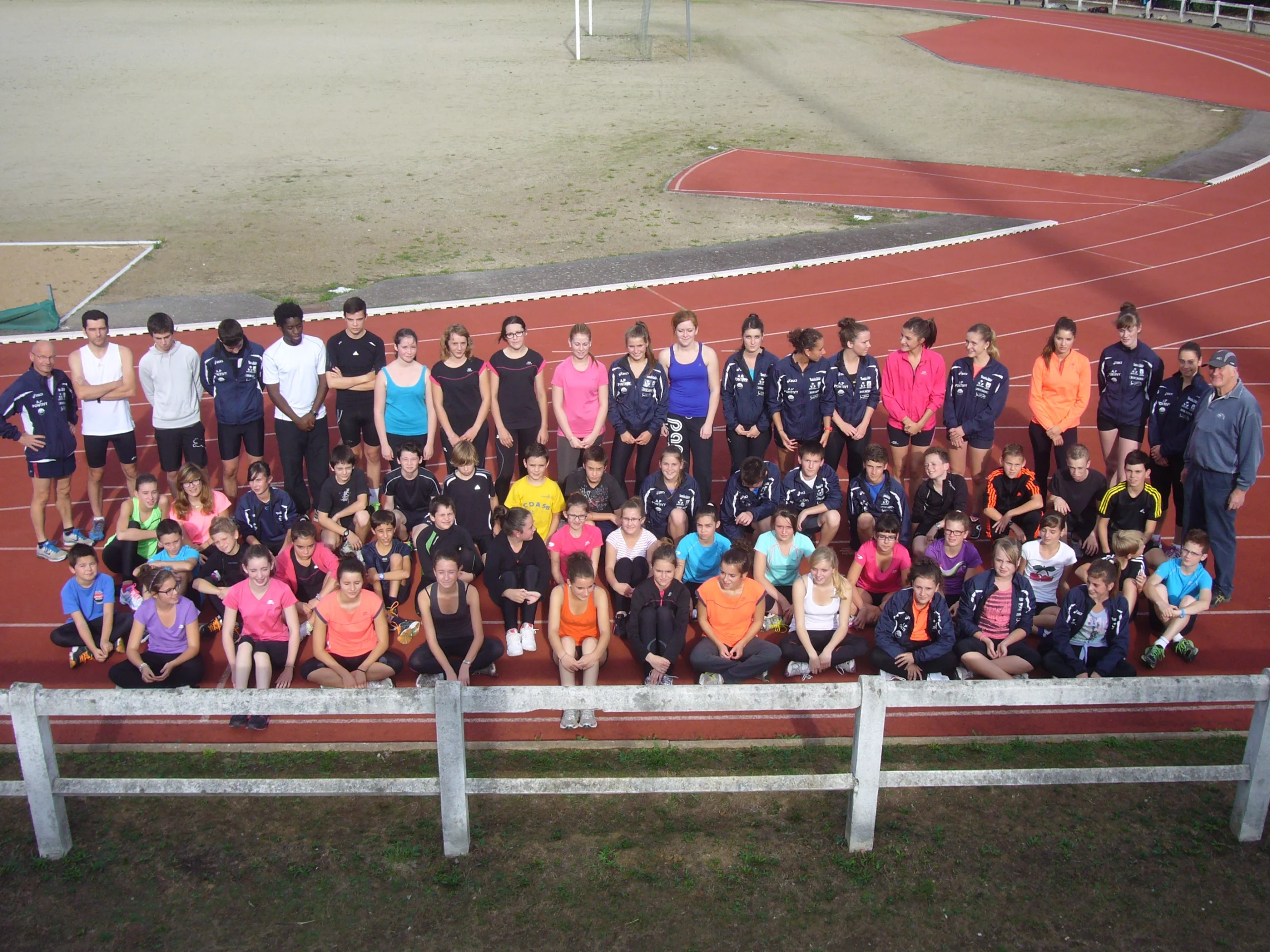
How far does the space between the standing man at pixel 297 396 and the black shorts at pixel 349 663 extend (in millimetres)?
2212

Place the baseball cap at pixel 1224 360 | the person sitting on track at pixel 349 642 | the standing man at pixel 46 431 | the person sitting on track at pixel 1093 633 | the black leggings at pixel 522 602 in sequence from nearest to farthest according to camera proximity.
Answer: the person sitting on track at pixel 1093 633 → the person sitting on track at pixel 349 642 → the baseball cap at pixel 1224 360 → the black leggings at pixel 522 602 → the standing man at pixel 46 431

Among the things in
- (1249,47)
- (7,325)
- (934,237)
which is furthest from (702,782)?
(1249,47)

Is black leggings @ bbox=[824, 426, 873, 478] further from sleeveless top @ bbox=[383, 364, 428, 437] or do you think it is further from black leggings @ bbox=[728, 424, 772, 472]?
sleeveless top @ bbox=[383, 364, 428, 437]

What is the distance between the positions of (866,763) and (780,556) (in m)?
2.99

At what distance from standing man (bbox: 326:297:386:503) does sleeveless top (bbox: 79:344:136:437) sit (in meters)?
1.69

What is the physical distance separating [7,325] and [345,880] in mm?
11858

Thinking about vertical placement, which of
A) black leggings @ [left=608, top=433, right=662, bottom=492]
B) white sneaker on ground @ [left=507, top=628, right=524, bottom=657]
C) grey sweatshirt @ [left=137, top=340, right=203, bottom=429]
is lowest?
white sneaker on ground @ [left=507, top=628, right=524, bottom=657]

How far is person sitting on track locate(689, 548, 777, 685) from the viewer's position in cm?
731

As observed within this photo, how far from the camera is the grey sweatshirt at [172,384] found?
9047 millimetres

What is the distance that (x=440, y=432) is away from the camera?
10219mm

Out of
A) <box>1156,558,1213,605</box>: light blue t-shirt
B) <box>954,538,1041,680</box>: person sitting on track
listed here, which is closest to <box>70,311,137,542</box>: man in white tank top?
<box>954,538,1041,680</box>: person sitting on track

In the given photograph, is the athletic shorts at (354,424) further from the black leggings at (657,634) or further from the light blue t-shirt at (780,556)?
the light blue t-shirt at (780,556)

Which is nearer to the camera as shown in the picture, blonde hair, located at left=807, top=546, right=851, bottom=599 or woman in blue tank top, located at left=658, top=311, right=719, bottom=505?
blonde hair, located at left=807, top=546, right=851, bottom=599

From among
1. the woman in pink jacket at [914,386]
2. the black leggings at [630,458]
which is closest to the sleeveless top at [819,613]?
the black leggings at [630,458]
